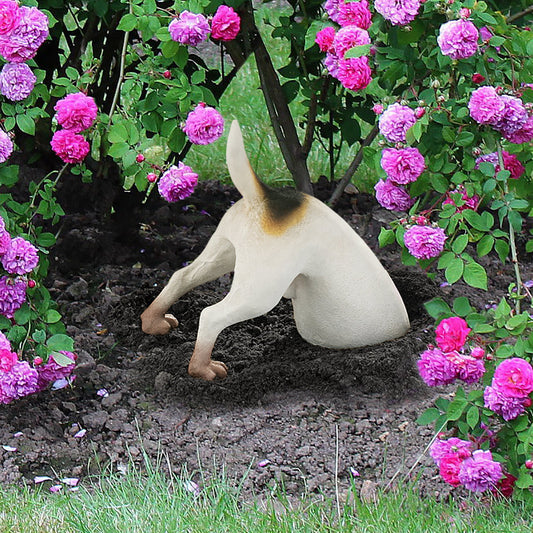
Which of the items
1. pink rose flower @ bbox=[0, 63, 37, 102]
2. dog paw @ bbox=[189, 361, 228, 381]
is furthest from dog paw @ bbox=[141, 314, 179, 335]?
pink rose flower @ bbox=[0, 63, 37, 102]

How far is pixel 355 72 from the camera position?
2721mm

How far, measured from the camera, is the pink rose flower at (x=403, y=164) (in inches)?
103

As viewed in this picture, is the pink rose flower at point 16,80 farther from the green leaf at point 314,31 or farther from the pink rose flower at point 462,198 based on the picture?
the pink rose flower at point 462,198

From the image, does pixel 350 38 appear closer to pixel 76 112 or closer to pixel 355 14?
pixel 355 14

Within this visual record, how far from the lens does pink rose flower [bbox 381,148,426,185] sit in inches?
103

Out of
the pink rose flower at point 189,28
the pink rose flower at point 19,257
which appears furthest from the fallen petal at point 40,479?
the pink rose flower at point 189,28

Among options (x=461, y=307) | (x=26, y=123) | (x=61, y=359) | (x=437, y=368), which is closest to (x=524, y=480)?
(x=437, y=368)

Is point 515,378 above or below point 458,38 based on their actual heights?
below

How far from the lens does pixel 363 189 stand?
16.6 ft

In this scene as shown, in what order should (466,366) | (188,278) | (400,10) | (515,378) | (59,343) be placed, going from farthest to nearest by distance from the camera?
(188,278) → (59,343) → (400,10) → (466,366) → (515,378)

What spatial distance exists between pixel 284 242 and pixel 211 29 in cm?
74

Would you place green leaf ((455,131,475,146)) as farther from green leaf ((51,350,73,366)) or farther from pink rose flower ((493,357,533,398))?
green leaf ((51,350,73,366))

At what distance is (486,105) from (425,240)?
1.28 ft

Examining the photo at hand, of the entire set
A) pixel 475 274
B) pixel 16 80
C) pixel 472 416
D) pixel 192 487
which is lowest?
pixel 192 487
